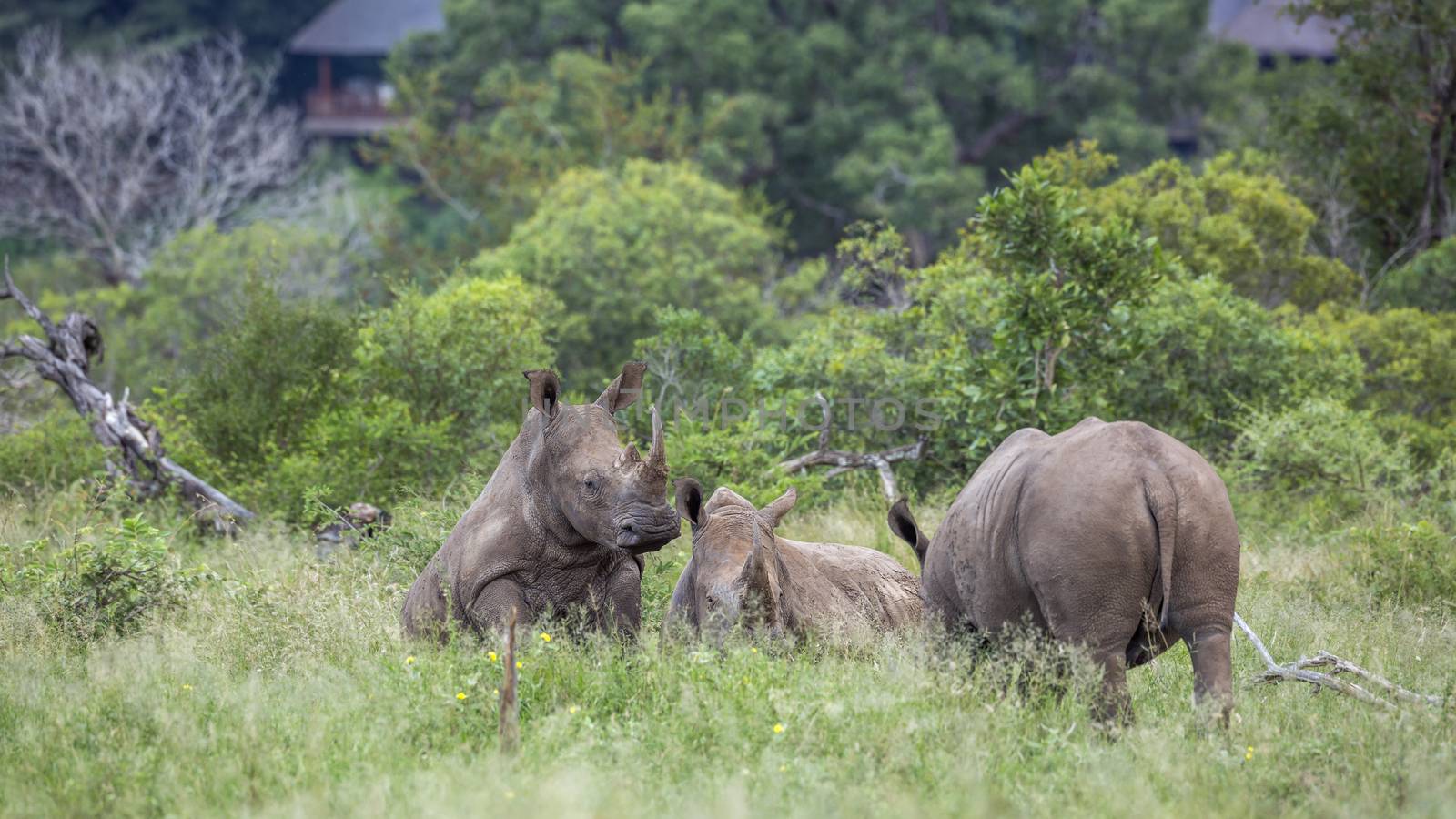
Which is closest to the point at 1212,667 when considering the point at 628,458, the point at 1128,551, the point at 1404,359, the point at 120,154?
the point at 1128,551

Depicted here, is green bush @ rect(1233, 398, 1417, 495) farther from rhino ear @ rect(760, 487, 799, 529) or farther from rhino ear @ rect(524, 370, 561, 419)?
rhino ear @ rect(524, 370, 561, 419)

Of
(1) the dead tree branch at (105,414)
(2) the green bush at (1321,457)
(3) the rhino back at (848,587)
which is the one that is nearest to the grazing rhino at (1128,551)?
(3) the rhino back at (848,587)

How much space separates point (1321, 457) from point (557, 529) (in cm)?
854

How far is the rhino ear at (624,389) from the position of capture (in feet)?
27.1

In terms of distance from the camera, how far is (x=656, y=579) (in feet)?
33.0

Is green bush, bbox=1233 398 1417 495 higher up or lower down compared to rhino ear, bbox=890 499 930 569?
lower down

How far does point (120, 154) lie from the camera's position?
1451 inches

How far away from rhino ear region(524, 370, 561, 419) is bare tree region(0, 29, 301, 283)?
92.3 ft

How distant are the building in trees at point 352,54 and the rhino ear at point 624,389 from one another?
38.2 metres

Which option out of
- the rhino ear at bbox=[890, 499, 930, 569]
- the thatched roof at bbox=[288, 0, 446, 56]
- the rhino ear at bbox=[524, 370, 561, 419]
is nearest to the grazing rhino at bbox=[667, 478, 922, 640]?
the rhino ear at bbox=[890, 499, 930, 569]

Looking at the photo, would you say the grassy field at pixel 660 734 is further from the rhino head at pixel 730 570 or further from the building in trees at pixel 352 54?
the building in trees at pixel 352 54

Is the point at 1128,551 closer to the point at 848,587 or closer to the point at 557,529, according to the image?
the point at 557,529

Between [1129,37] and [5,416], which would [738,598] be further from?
[1129,37]

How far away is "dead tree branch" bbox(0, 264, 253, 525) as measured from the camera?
13.3m
